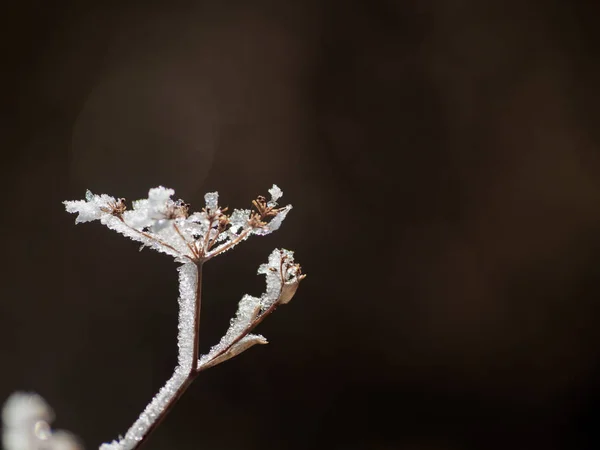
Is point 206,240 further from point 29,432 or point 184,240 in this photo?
point 29,432

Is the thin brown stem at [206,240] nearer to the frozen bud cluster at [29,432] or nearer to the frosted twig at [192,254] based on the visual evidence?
the frosted twig at [192,254]

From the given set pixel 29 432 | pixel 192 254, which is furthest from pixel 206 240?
pixel 29 432

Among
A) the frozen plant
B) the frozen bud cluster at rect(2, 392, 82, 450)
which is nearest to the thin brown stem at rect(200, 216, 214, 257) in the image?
the frozen plant

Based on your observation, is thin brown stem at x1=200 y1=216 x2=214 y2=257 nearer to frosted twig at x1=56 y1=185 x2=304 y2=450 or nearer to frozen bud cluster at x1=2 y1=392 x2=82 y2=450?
frosted twig at x1=56 y1=185 x2=304 y2=450

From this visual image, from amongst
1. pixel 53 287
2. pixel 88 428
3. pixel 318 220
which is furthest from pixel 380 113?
pixel 88 428

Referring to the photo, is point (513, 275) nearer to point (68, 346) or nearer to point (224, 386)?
point (224, 386)

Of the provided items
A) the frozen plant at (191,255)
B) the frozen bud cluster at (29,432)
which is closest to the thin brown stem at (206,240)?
the frozen plant at (191,255)
